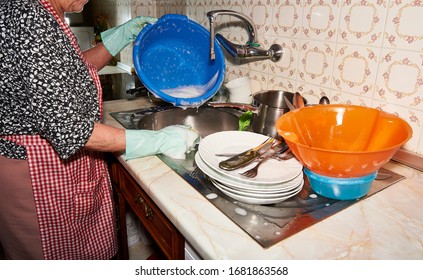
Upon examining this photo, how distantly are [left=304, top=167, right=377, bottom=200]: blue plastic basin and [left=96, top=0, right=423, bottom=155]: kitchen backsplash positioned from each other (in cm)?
29

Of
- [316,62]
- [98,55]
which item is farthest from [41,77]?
[316,62]

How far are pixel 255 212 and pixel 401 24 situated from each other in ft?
2.05

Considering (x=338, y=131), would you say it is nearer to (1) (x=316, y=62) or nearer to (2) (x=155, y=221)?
(1) (x=316, y=62)

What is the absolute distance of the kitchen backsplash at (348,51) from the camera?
81 centimetres

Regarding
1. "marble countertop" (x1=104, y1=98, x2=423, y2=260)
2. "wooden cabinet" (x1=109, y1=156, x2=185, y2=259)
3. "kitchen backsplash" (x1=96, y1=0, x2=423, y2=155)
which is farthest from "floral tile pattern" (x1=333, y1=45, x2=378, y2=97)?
"wooden cabinet" (x1=109, y1=156, x2=185, y2=259)

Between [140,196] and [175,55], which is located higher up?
[175,55]

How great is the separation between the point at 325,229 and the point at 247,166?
25 cm

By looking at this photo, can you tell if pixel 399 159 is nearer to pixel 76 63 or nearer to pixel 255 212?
pixel 255 212

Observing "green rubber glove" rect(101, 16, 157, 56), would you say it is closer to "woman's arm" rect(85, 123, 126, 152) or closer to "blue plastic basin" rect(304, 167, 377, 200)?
"woman's arm" rect(85, 123, 126, 152)

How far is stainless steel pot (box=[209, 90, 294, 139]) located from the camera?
0.95 m

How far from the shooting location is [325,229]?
0.60m

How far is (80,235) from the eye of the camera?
98 centimetres

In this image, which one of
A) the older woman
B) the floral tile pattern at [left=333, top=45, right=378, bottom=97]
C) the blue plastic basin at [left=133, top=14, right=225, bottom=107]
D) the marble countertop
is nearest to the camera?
the marble countertop
